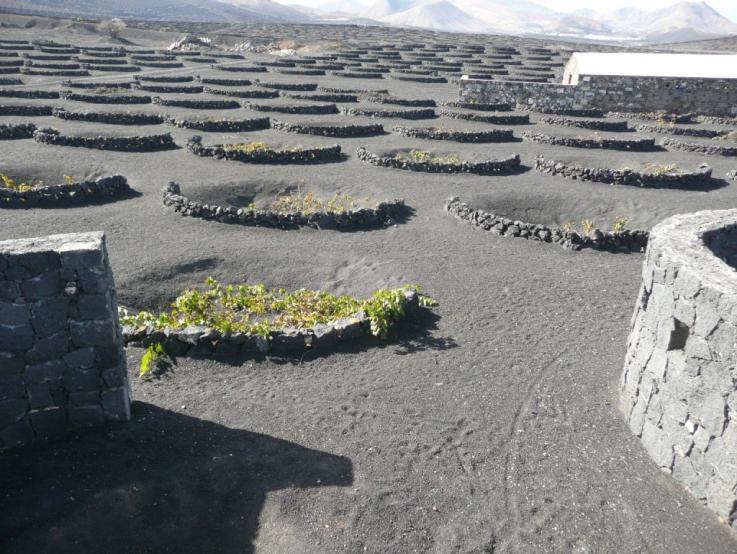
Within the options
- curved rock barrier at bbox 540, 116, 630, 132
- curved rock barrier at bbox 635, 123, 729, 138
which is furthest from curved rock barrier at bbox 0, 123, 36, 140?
curved rock barrier at bbox 635, 123, 729, 138

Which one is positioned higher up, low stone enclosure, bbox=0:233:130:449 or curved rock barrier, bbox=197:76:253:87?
curved rock barrier, bbox=197:76:253:87

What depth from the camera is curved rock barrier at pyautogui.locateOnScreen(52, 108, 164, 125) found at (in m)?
28.2

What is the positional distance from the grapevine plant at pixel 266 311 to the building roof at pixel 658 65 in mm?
32286

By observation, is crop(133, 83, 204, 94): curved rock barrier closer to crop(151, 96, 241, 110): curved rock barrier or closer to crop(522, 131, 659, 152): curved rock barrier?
crop(151, 96, 241, 110): curved rock barrier

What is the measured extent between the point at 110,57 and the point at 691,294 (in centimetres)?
Answer: 6211

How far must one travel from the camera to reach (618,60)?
39.4 m

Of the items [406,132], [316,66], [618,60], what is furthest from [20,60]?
[618,60]

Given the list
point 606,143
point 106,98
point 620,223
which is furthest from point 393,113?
point 620,223

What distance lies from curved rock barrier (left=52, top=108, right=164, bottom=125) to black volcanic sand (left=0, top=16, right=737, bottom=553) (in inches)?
552

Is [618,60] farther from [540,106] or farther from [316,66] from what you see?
[316,66]

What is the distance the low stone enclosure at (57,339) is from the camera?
6773 millimetres

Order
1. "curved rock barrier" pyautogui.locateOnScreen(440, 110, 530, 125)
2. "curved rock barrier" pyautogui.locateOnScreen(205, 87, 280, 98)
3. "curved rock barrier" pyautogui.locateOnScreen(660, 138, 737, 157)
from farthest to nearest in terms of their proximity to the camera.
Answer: "curved rock barrier" pyautogui.locateOnScreen(205, 87, 280, 98) < "curved rock barrier" pyautogui.locateOnScreen(440, 110, 530, 125) < "curved rock barrier" pyautogui.locateOnScreen(660, 138, 737, 157)

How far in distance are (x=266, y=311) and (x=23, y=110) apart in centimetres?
2550

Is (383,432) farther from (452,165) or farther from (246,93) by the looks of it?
(246,93)
